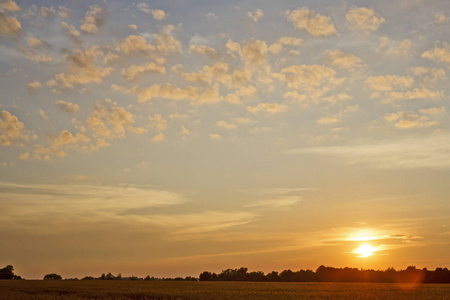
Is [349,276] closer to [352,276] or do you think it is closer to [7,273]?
[352,276]

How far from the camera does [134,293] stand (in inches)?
1918

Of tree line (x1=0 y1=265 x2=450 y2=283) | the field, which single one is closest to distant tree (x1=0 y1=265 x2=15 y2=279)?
tree line (x1=0 y1=265 x2=450 y2=283)

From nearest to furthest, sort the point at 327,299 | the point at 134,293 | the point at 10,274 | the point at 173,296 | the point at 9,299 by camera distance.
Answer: the point at 9,299, the point at 327,299, the point at 173,296, the point at 134,293, the point at 10,274

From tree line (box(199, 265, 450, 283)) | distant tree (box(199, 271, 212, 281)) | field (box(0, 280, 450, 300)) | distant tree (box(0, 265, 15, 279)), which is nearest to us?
field (box(0, 280, 450, 300))

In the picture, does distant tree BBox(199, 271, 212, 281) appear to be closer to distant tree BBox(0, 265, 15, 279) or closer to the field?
Result: distant tree BBox(0, 265, 15, 279)

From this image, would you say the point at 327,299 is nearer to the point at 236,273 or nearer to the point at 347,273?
the point at 347,273

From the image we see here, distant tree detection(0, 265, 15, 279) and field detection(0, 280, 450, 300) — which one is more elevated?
distant tree detection(0, 265, 15, 279)

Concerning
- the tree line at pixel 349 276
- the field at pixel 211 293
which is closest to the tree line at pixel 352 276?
the tree line at pixel 349 276

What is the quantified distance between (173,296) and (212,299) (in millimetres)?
6660

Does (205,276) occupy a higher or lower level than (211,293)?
higher

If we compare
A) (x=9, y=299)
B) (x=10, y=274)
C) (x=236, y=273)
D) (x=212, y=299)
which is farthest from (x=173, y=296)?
(x=10, y=274)

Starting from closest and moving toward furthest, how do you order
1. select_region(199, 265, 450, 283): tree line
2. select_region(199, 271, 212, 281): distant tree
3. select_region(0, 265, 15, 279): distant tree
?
1. select_region(199, 265, 450, 283): tree line
2. select_region(199, 271, 212, 281): distant tree
3. select_region(0, 265, 15, 279): distant tree

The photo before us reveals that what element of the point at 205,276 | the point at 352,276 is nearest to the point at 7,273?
the point at 205,276

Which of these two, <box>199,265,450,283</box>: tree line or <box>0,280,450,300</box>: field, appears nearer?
<box>0,280,450,300</box>: field
